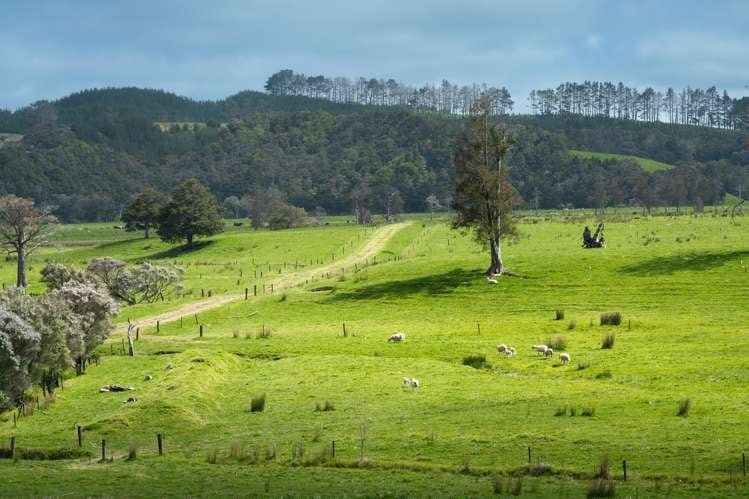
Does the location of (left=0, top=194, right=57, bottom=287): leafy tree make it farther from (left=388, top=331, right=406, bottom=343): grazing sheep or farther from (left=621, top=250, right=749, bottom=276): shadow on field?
(left=621, top=250, right=749, bottom=276): shadow on field

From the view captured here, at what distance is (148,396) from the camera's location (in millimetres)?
41719

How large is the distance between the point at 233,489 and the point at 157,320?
4315 centimetres

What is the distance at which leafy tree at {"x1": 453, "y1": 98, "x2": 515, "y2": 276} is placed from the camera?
78.7 m

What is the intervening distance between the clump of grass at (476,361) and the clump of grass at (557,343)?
4.67 m

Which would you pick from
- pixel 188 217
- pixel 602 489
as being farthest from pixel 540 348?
pixel 188 217

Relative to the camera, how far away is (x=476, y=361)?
48.8 m

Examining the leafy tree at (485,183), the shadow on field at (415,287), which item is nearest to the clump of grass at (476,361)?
the shadow on field at (415,287)

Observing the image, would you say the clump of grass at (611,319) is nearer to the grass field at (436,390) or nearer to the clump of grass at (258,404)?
the grass field at (436,390)

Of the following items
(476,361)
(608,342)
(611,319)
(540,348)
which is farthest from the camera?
(611,319)

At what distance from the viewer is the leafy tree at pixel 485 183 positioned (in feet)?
258

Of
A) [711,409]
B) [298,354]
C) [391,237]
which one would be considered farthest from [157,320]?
[391,237]

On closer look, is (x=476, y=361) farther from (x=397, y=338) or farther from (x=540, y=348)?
(x=397, y=338)

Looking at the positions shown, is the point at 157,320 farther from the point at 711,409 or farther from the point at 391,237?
the point at 391,237

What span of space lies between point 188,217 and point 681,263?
270 ft
